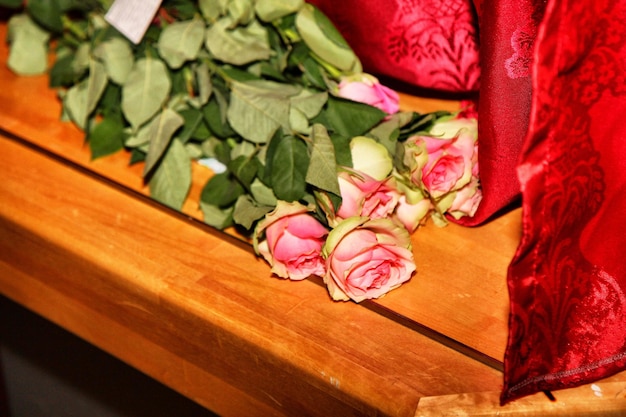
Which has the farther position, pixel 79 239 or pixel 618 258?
pixel 79 239

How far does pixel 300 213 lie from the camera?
2.51ft

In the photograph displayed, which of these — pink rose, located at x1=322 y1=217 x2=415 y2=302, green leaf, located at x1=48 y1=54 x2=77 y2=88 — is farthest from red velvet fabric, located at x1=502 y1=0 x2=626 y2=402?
green leaf, located at x1=48 y1=54 x2=77 y2=88

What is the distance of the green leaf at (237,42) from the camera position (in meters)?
0.93

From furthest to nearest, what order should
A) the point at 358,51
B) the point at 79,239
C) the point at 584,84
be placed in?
the point at 358,51 < the point at 79,239 < the point at 584,84

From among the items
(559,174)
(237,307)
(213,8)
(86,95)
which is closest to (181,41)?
(213,8)

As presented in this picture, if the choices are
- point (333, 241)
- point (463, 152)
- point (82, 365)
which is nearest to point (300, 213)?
point (333, 241)

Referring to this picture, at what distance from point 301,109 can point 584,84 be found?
0.33 meters

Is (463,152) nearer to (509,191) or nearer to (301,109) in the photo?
(509,191)

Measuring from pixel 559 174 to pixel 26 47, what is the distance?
2.70ft

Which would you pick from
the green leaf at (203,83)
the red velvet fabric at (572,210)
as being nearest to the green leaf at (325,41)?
the green leaf at (203,83)

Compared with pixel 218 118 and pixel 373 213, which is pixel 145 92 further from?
pixel 373 213

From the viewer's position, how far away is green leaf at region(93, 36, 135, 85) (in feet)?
3.22

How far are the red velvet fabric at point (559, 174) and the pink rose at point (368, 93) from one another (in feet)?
0.47

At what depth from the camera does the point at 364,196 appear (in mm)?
755
